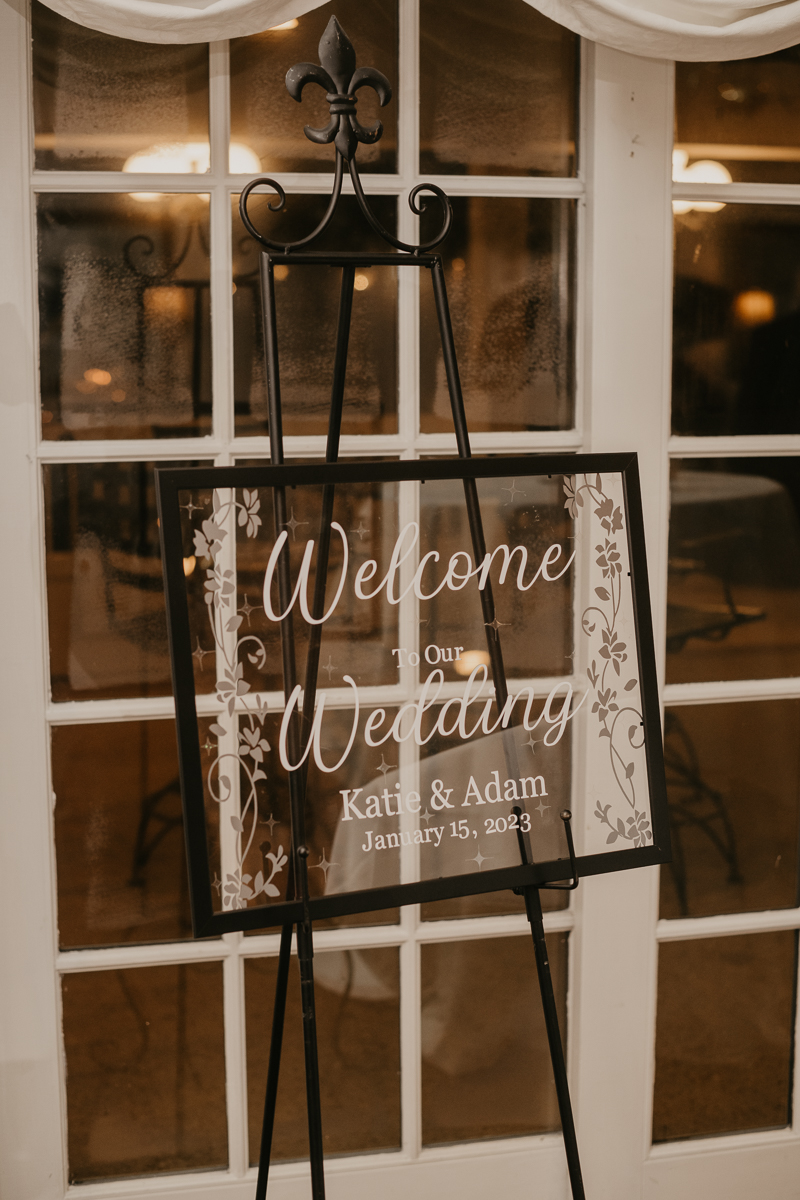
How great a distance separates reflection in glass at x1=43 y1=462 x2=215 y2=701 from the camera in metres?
1.35

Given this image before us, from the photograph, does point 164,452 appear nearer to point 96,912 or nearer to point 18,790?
point 18,790

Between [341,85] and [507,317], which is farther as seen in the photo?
[507,317]

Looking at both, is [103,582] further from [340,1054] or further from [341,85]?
[340,1054]

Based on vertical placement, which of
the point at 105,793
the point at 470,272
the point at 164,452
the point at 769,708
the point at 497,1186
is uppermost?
the point at 470,272

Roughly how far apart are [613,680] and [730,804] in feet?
1.91

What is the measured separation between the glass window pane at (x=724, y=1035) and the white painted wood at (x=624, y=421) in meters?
0.06

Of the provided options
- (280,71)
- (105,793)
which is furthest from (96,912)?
Answer: (280,71)

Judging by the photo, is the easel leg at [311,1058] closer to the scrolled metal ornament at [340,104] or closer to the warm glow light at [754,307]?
the scrolled metal ornament at [340,104]

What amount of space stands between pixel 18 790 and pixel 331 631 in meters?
0.68

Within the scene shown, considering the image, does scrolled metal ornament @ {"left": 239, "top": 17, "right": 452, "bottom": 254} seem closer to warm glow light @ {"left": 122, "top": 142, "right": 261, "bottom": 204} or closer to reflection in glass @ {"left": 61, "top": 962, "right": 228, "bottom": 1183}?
warm glow light @ {"left": 122, "top": 142, "right": 261, "bottom": 204}

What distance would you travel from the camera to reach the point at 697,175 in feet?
4.66

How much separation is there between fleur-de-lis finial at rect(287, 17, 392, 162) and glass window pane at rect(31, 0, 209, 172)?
0.35 metres

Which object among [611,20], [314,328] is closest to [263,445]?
[314,328]

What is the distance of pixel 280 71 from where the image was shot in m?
1.33
